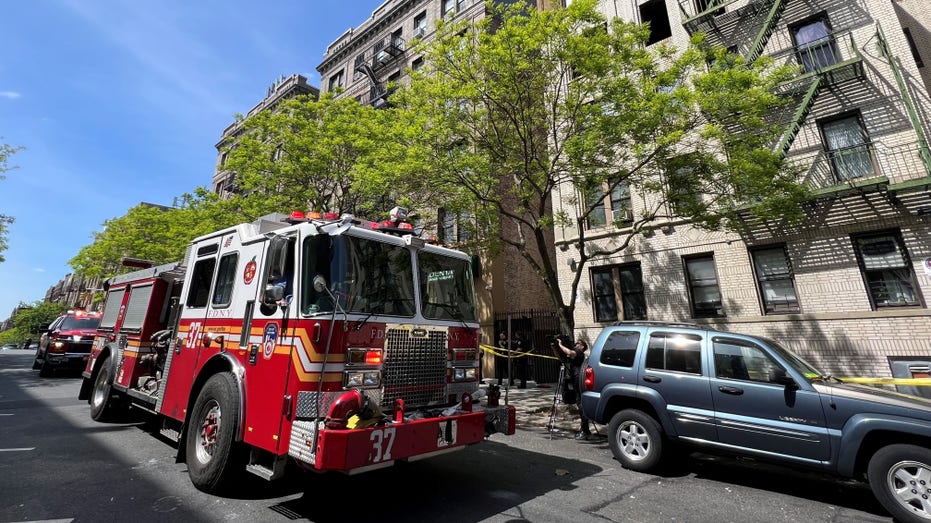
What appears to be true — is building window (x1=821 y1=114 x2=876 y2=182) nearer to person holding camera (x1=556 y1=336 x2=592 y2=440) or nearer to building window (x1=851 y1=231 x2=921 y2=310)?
building window (x1=851 y1=231 x2=921 y2=310)

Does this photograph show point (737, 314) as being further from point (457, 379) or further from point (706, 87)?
point (457, 379)

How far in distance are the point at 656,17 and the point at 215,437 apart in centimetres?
1951

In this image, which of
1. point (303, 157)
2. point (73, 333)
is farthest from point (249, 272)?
point (73, 333)

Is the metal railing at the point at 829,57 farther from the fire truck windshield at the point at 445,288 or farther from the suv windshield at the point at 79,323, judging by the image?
the suv windshield at the point at 79,323

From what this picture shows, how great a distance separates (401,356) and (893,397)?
5.56 metres

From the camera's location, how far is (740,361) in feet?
17.5

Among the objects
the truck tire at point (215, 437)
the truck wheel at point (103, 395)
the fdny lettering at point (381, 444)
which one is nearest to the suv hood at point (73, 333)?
the truck wheel at point (103, 395)

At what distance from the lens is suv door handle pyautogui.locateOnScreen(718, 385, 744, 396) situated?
5113 mm

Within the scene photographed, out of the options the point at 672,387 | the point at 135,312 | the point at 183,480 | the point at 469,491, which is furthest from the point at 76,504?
the point at 672,387

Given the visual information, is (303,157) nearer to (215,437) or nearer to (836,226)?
(215,437)

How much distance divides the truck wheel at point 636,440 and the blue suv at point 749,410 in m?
0.01

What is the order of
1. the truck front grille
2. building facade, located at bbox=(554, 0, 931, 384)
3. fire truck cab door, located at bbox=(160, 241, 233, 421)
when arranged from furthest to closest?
building facade, located at bbox=(554, 0, 931, 384) → fire truck cab door, located at bbox=(160, 241, 233, 421) → the truck front grille

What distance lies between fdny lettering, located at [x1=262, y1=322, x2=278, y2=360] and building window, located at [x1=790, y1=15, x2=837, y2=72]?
50.3ft

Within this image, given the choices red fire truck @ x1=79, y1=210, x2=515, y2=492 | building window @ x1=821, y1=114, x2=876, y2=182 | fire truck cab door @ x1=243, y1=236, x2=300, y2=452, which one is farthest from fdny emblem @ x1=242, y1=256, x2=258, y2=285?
building window @ x1=821, y1=114, x2=876, y2=182
